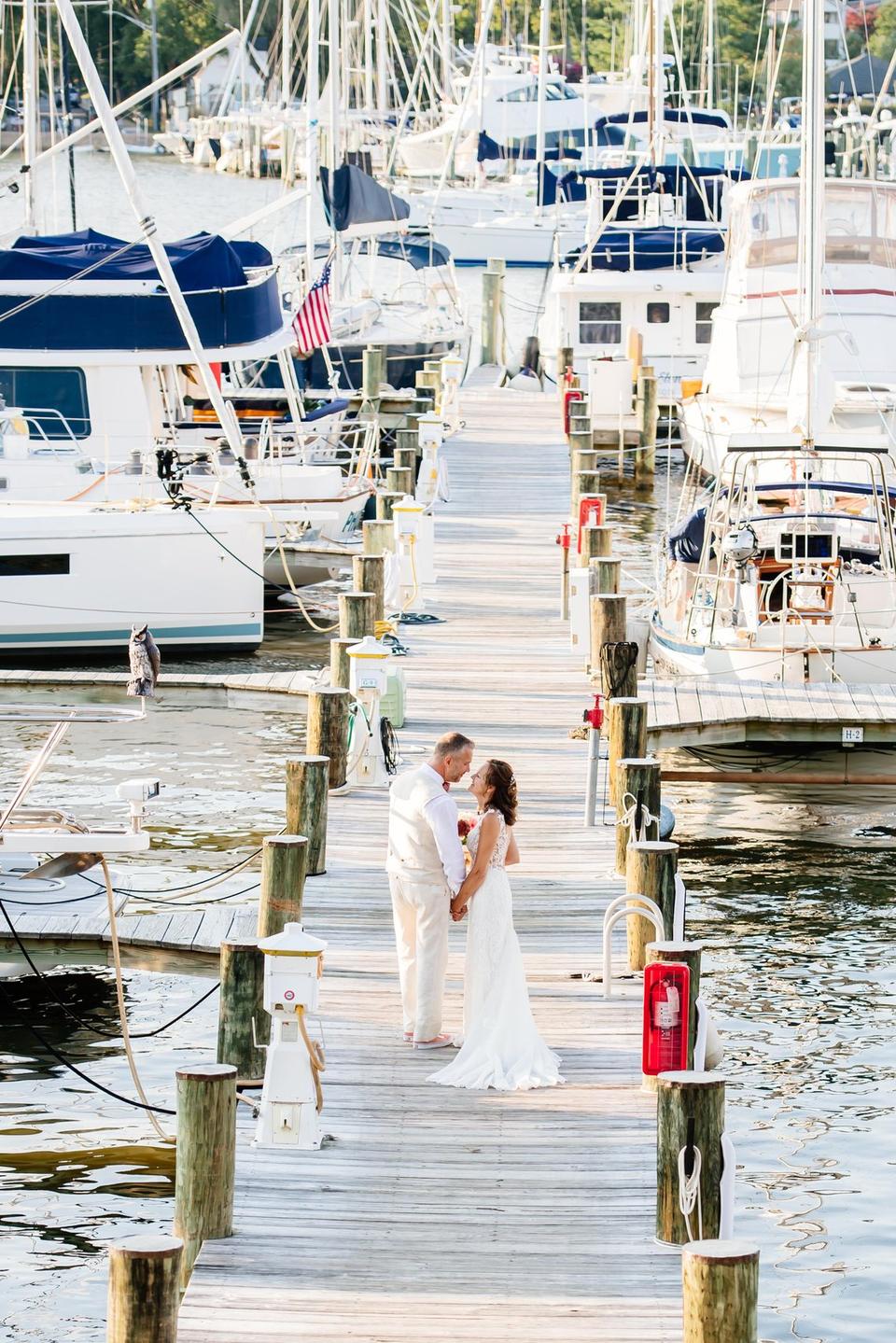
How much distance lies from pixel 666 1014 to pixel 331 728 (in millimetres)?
5965

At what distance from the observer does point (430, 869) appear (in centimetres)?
1045

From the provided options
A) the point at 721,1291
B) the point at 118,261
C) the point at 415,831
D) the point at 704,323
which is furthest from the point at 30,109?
the point at 721,1291

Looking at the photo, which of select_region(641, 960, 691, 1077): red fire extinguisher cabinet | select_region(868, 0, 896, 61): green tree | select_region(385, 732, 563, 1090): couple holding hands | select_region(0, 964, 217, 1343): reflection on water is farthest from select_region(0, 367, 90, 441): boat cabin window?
select_region(868, 0, 896, 61): green tree

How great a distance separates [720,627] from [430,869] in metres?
9.86

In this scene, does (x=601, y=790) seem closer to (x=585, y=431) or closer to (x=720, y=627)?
(x=720, y=627)

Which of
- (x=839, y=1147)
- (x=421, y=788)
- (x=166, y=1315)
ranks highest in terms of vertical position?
(x=421, y=788)

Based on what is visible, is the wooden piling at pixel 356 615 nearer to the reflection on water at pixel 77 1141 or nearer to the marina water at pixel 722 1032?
the marina water at pixel 722 1032

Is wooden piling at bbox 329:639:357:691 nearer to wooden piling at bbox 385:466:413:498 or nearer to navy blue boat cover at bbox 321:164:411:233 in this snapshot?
wooden piling at bbox 385:466:413:498

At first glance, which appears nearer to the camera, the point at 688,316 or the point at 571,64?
the point at 688,316

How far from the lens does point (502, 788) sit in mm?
10344

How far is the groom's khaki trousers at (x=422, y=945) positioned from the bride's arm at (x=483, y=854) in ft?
0.59

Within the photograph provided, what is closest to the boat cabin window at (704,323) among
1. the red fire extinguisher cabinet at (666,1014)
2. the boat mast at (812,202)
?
the boat mast at (812,202)

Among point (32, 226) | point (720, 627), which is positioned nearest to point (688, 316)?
point (32, 226)

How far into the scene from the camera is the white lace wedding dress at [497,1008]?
1034 centimetres
